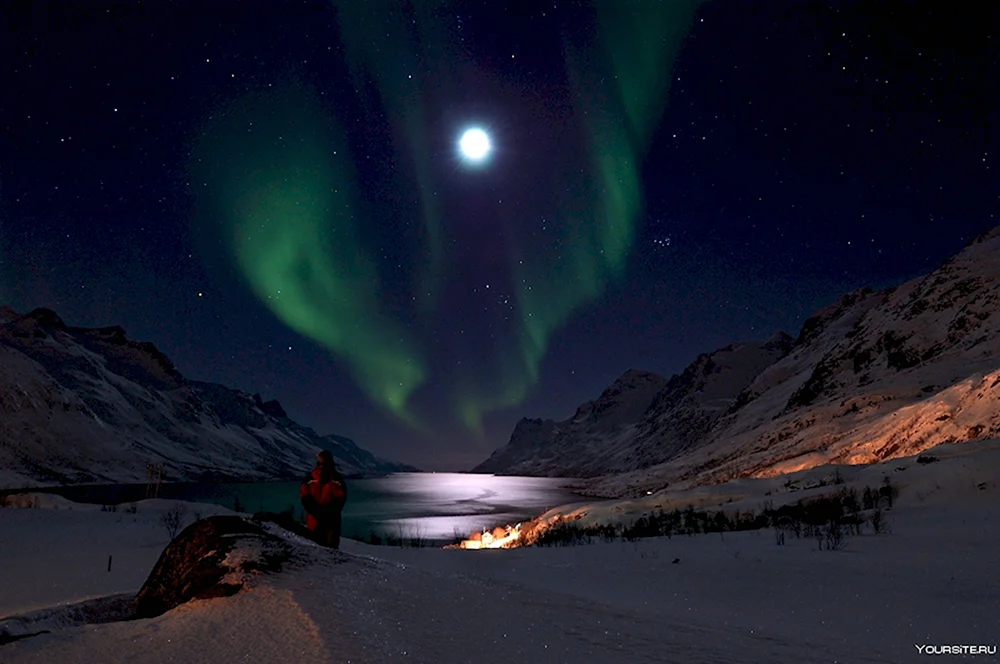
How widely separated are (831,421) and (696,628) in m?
54.2

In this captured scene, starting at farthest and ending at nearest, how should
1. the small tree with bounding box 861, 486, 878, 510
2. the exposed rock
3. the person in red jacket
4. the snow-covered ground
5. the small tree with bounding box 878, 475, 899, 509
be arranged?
the small tree with bounding box 878, 475, 899, 509 → the small tree with bounding box 861, 486, 878, 510 → the person in red jacket → the exposed rock → the snow-covered ground

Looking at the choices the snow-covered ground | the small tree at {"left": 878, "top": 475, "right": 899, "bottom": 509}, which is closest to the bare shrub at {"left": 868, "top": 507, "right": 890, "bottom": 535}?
the snow-covered ground

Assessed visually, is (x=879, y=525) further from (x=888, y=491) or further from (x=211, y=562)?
(x=211, y=562)

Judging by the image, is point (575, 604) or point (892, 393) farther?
point (892, 393)

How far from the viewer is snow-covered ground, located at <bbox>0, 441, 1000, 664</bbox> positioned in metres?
2.39

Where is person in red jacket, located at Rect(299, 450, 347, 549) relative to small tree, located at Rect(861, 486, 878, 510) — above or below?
above

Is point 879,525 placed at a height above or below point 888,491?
below

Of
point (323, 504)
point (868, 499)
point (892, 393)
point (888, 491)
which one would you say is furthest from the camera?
point (892, 393)

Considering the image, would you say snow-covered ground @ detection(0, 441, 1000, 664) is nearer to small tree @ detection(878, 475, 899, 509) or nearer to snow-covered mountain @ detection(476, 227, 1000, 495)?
small tree @ detection(878, 475, 899, 509)

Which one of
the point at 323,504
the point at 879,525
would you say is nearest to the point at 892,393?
the point at 879,525

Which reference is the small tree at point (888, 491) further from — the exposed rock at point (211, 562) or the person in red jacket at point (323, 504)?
the exposed rock at point (211, 562)

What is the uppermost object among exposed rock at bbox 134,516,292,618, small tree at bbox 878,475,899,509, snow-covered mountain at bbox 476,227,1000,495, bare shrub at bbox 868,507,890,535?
snow-covered mountain at bbox 476,227,1000,495

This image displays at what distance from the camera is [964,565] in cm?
607

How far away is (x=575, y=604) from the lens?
136 inches
